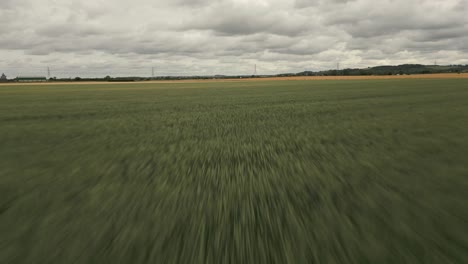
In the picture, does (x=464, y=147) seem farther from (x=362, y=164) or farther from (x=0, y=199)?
(x=0, y=199)

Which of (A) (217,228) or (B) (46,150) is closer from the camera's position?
(A) (217,228)

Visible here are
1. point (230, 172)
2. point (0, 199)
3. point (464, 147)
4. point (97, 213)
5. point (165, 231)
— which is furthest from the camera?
point (464, 147)

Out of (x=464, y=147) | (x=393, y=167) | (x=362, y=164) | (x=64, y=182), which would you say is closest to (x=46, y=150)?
(x=64, y=182)

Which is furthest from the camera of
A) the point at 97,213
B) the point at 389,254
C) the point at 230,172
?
the point at 230,172

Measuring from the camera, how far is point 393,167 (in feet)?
16.9

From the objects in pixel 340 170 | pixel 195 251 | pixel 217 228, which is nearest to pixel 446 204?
pixel 340 170

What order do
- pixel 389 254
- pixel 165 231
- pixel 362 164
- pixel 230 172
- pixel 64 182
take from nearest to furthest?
pixel 389 254, pixel 165 231, pixel 64 182, pixel 230 172, pixel 362 164

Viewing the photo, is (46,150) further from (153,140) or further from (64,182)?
(64,182)

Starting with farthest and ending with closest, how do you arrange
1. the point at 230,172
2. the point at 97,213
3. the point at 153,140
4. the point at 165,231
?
the point at 153,140, the point at 230,172, the point at 97,213, the point at 165,231

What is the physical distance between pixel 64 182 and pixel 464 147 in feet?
27.5

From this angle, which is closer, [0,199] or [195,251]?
[195,251]

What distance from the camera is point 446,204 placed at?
11.5 feet

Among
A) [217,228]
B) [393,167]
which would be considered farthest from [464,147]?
[217,228]

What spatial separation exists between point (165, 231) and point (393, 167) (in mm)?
4245
